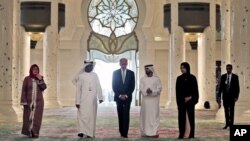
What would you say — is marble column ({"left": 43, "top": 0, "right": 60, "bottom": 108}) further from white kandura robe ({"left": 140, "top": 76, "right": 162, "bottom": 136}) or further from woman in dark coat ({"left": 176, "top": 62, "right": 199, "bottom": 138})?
woman in dark coat ({"left": 176, "top": 62, "right": 199, "bottom": 138})

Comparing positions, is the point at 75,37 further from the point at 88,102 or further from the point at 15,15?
the point at 88,102

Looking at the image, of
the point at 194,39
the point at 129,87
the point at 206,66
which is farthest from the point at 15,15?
the point at 194,39

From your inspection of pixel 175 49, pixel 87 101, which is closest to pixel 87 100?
pixel 87 101

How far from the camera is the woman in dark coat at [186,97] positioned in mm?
10367

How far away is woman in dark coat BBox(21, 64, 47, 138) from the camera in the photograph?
34.8ft

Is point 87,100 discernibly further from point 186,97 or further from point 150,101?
point 186,97

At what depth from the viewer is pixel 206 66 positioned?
23859 millimetres

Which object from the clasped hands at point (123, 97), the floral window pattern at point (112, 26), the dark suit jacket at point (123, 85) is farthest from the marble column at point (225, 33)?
the floral window pattern at point (112, 26)

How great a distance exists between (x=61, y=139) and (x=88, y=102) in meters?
0.87

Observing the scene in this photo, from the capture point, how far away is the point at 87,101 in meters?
10.5

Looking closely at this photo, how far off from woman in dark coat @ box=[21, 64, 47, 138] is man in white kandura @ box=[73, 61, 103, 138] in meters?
0.74

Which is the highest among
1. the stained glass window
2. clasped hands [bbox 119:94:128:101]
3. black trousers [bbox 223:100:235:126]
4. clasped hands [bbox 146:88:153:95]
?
the stained glass window

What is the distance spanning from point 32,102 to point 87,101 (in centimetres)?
106

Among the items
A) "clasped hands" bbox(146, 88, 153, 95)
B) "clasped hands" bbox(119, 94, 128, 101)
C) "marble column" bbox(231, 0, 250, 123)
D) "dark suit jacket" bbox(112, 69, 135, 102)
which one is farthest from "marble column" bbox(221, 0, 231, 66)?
"clasped hands" bbox(119, 94, 128, 101)
